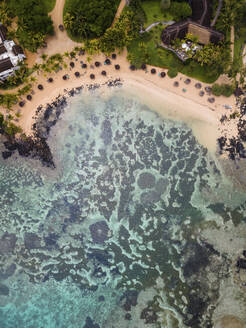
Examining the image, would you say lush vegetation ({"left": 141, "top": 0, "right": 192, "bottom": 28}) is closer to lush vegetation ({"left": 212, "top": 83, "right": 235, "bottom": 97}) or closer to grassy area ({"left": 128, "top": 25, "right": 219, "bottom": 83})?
grassy area ({"left": 128, "top": 25, "right": 219, "bottom": 83})

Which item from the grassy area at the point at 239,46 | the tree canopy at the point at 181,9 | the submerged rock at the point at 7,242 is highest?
the tree canopy at the point at 181,9

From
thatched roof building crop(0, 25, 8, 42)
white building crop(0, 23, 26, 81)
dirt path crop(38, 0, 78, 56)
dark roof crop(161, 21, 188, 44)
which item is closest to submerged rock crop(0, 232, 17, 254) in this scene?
white building crop(0, 23, 26, 81)

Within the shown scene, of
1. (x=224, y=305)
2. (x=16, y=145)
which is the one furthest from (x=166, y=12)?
(x=224, y=305)

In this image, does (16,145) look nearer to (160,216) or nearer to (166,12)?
(160,216)

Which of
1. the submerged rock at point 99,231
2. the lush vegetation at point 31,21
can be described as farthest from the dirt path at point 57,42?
the submerged rock at point 99,231

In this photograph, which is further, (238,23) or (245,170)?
(245,170)

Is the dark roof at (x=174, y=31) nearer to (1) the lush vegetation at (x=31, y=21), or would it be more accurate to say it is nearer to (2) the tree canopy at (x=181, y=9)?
(2) the tree canopy at (x=181, y=9)

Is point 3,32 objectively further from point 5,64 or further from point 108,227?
point 108,227
